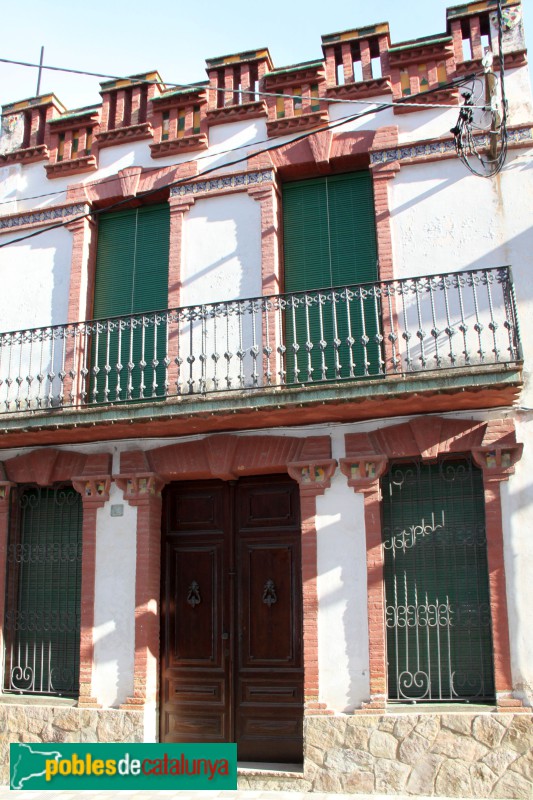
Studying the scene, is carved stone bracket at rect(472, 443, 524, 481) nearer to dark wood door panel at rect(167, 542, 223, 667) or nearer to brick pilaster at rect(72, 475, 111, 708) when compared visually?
dark wood door panel at rect(167, 542, 223, 667)

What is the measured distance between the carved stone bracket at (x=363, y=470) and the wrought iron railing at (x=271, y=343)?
89cm

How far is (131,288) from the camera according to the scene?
33.5ft

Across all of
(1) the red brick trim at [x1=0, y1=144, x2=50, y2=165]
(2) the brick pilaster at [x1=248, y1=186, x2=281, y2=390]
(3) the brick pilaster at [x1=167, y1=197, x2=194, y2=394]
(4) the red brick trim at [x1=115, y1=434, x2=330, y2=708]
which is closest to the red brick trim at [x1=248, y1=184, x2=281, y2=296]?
(2) the brick pilaster at [x1=248, y1=186, x2=281, y2=390]

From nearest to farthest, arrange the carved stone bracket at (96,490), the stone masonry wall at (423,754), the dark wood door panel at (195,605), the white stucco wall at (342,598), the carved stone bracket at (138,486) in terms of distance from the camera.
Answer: the stone masonry wall at (423,754) < the white stucco wall at (342,598) < the dark wood door panel at (195,605) < the carved stone bracket at (138,486) < the carved stone bracket at (96,490)

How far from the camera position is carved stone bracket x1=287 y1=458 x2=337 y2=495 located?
8469 millimetres

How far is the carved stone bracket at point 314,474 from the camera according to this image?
8.47 m

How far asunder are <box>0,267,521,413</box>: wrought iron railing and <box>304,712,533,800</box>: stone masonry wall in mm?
3511

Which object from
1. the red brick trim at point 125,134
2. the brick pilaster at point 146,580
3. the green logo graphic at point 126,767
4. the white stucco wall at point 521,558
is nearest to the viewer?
the white stucco wall at point 521,558

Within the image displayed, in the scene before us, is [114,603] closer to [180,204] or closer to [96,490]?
[96,490]

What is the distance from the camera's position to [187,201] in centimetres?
998

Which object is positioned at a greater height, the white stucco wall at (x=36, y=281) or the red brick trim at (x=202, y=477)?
the white stucco wall at (x=36, y=281)

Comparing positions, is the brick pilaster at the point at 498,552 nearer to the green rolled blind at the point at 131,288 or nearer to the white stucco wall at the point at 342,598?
the white stucco wall at the point at 342,598

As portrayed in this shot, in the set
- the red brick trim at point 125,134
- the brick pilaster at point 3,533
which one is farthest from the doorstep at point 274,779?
the red brick trim at point 125,134

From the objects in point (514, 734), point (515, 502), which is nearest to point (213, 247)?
point (515, 502)
